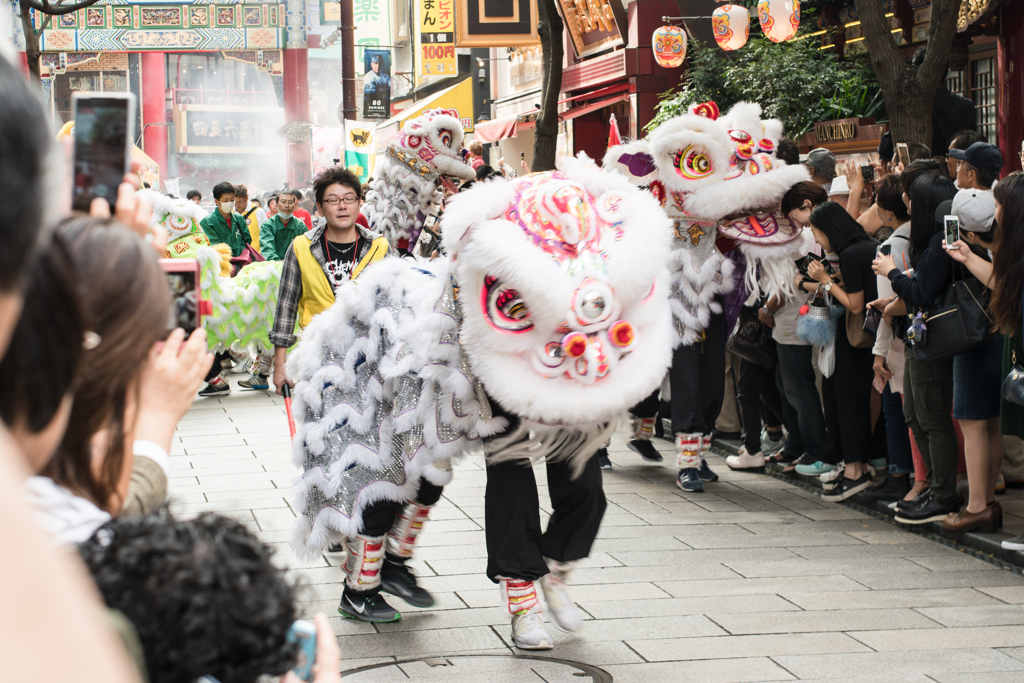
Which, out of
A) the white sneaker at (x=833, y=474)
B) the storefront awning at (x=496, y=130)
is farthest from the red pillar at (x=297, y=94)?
the white sneaker at (x=833, y=474)

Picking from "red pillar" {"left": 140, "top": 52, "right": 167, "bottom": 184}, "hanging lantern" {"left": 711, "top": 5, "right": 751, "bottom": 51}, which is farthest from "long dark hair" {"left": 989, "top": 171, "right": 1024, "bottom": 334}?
"red pillar" {"left": 140, "top": 52, "right": 167, "bottom": 184}

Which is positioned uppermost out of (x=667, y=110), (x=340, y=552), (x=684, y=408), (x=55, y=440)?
(x=667, y=110)

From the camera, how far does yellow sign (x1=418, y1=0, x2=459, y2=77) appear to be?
24.6 metres

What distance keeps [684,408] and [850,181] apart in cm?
191

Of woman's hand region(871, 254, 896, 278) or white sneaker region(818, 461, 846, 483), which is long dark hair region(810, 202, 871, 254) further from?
white sneaker region(818, 461, 846, 483)

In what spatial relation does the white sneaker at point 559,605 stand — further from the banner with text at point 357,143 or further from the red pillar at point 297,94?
the red pillar at point 297,94

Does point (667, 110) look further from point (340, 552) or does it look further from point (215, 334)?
point (340, 552)

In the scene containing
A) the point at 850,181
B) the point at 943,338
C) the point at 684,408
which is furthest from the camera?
the point at 850,181

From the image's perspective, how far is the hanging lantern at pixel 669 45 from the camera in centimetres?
1529

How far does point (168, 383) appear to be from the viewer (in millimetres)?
1847

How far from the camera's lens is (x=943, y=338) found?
545 centimetres

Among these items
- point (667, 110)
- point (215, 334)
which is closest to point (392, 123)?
point (667, 110)

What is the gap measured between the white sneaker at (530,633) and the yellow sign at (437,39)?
70.5ft

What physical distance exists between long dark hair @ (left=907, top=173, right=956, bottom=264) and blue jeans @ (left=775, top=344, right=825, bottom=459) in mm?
1356
